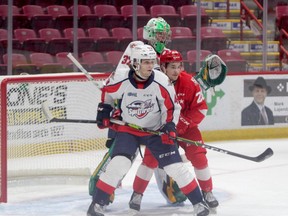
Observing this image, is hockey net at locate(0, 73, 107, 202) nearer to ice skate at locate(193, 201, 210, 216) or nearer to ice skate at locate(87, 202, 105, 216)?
ice skate at locate(87, 202, 105, 216)

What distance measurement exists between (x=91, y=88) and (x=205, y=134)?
6.92 ft

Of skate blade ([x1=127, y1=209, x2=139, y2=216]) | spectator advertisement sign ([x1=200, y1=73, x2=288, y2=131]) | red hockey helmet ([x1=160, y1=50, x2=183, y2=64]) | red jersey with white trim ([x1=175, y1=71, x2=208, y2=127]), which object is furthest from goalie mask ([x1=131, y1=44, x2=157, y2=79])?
spectator advertisement sign ([x1=200, y1=73, x2=288, y2=131])

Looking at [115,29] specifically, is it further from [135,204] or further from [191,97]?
[135,204]

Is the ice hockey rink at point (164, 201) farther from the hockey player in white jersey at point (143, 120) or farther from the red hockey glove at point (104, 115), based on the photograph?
the red hockey glove at point (104, 115)

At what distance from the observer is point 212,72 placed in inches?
219

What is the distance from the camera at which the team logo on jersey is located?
5016 mm

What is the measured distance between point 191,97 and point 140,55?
20.0 inches

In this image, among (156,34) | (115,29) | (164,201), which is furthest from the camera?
(115,29)

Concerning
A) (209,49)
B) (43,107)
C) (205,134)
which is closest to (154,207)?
(43,107)

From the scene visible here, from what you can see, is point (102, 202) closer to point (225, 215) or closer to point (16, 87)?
point (225, 215)

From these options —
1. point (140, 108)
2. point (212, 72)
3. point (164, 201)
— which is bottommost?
point (164, 201)

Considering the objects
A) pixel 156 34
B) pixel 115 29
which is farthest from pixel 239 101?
pixel 156 34

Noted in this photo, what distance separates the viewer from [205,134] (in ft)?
27.9

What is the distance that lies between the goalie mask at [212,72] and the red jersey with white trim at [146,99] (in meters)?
0.54
